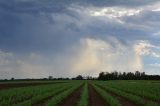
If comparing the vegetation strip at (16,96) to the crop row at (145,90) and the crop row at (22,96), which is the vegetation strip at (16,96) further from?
the crop row at (145,90)

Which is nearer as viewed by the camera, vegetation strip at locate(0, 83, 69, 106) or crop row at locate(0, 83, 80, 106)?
crop row at locate(0, 83, 80, 106)

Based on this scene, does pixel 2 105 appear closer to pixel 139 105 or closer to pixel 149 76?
pixel 139 105

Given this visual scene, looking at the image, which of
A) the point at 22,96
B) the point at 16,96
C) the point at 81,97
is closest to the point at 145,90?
the point at 81,97

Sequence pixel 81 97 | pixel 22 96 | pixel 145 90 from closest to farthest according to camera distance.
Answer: pixel 81 97
pixel 22 96
pixel 145 90

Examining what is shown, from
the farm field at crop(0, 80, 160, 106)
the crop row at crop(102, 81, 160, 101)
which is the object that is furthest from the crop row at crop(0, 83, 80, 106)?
the crop row at crop(102, 81, 160, 101)

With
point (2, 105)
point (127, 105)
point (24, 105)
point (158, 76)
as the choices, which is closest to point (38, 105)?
point (24, 105)

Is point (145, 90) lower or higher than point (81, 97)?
higher

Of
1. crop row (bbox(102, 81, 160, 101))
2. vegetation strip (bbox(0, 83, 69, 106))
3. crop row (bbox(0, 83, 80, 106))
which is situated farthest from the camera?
crop row (bbox(102, 81, 160, 101))

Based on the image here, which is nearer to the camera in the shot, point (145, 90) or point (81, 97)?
point (81, 97)

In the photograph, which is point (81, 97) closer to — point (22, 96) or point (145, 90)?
point (22, 96)

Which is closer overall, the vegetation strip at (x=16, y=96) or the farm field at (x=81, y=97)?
the farm field at (x=81, y=97)

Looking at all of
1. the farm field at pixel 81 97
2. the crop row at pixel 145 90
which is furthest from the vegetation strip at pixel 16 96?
the crop row at pixel 145 90

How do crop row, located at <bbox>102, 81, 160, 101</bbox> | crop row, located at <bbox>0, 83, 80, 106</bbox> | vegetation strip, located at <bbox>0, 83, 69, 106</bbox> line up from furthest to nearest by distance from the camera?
crop row, located at <bbox>102, 81, 160, 101</bbox> → vegetation strip, located at <bbox>0, 83, 69, 106</bbox> → crop row, located at <bbox>0, 83, 80, 106</bbox>

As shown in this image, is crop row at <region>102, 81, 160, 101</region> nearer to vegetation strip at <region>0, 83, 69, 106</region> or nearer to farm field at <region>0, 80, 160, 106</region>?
farm field at <region>0, 80, 160, 106</region>
